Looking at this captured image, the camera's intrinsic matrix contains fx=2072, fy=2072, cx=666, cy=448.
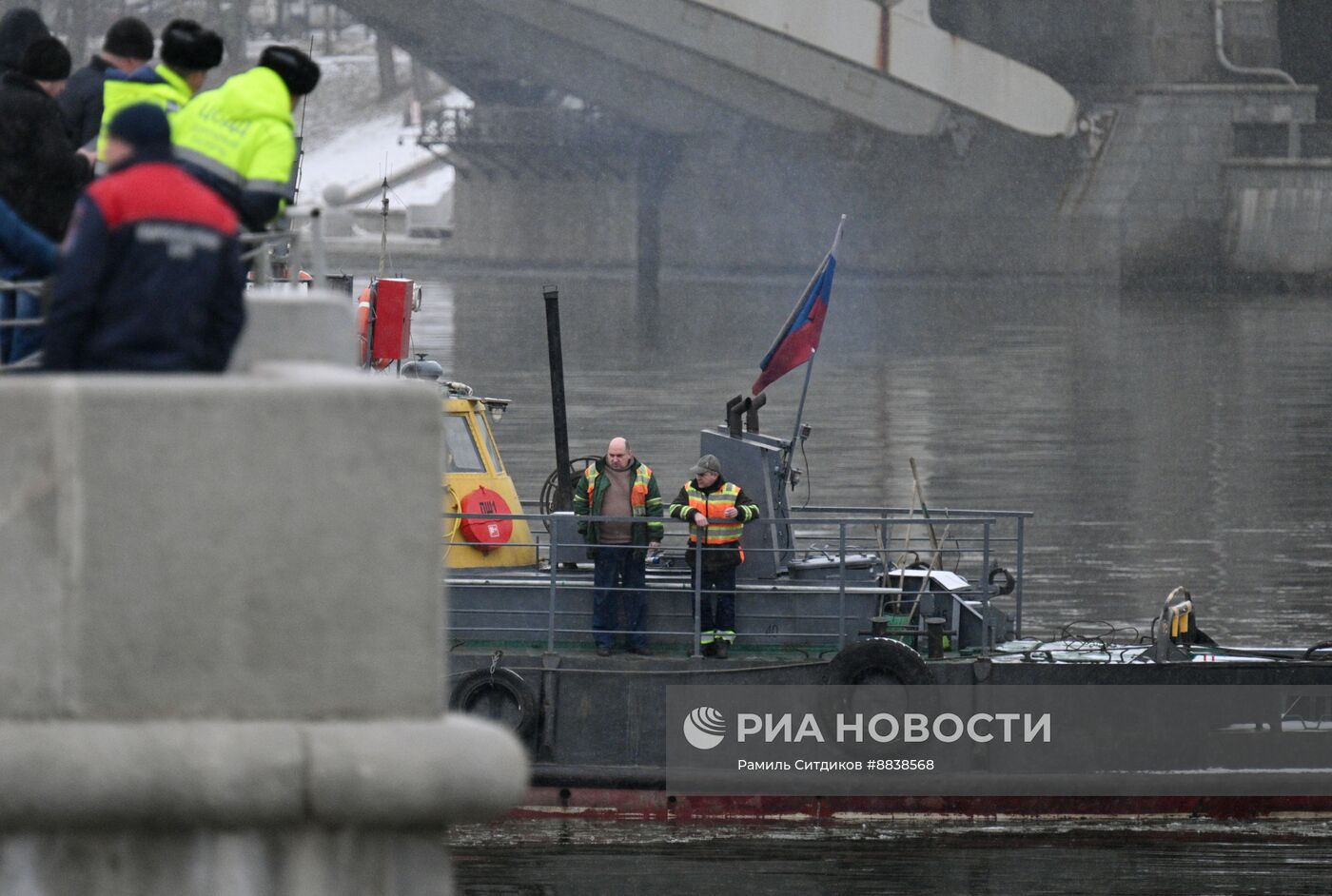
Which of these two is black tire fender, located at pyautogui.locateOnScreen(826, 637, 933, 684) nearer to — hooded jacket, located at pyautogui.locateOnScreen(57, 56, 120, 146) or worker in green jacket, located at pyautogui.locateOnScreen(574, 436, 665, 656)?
worker in green jacket, located at pyautogui.locateOnScreen(574, 436, 665, 656)

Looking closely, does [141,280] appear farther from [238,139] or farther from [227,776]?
[238,139]

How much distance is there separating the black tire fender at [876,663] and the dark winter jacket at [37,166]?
8.03 meters

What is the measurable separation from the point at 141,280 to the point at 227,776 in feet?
4.45

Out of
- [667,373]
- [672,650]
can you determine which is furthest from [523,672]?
[667,373]

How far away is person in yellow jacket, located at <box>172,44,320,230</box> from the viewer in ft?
23.8

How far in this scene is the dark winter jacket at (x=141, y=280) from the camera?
190 inches

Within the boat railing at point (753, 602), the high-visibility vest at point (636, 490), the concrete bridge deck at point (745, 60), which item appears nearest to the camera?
the high-visibility vest at point (636, 490)

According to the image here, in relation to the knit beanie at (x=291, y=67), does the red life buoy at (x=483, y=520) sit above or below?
below

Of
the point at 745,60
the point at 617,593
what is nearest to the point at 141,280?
the point at 617,593

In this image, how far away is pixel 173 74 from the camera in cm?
792

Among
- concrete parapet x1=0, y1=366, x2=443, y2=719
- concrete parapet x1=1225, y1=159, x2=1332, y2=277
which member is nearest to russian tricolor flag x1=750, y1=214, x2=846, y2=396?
concrete parapet x1=0, y1=366, x2=443, y2=719

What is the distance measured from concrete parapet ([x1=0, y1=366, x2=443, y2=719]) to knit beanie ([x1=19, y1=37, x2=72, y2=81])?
14.6ft

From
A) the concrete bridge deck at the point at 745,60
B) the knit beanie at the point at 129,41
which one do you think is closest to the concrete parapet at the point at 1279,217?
the concrete bridge deck at the point at 745,60

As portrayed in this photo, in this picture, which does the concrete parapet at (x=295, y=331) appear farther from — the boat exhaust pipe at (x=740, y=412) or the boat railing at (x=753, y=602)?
the boat exhaust pipe at (x=740, y=412)
